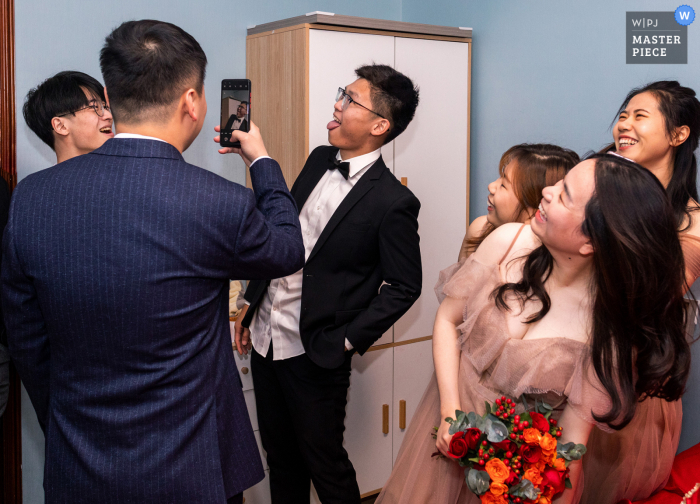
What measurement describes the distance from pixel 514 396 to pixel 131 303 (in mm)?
920

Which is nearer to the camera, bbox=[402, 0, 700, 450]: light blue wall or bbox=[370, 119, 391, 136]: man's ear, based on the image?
bbox=[370, 119, 391, 136]: man's ear

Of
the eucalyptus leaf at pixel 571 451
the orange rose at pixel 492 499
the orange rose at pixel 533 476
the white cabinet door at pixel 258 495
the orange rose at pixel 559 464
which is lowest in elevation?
the white cabinet door at pixel 258 495

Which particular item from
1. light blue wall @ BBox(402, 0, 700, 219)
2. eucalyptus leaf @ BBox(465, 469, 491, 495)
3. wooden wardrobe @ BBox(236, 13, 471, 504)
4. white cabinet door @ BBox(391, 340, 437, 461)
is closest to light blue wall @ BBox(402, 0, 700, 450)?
light blue wall @ BBox(402, 0, 700, 219)

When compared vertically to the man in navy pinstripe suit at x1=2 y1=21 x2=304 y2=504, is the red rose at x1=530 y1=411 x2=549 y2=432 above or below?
below

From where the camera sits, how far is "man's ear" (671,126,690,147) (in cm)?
183

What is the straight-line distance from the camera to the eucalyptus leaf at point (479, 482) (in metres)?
1.29

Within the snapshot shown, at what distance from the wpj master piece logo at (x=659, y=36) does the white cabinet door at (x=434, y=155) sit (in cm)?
76

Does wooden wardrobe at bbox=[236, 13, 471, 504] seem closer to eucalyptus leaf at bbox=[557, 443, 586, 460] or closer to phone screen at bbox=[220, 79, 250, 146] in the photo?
phone screen at bbox=[220, 79, 250, 146]

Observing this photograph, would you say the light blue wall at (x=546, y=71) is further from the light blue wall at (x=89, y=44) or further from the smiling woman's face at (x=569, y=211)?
the smiling woman's face at (x=569, y=211)

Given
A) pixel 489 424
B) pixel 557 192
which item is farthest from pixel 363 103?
pixel 489 424

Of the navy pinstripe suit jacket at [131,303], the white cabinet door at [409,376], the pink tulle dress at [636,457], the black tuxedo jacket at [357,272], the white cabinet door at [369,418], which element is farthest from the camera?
the white cabinet door at [409,376]

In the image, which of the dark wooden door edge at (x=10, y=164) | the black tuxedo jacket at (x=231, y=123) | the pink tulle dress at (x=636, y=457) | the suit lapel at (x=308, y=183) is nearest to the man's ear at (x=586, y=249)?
the pink tulle dress at (x=636, y=457)

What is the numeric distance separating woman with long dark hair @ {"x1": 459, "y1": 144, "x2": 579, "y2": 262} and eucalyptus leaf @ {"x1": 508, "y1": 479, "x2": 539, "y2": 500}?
827 millimetres

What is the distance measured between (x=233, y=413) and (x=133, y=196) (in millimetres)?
526
